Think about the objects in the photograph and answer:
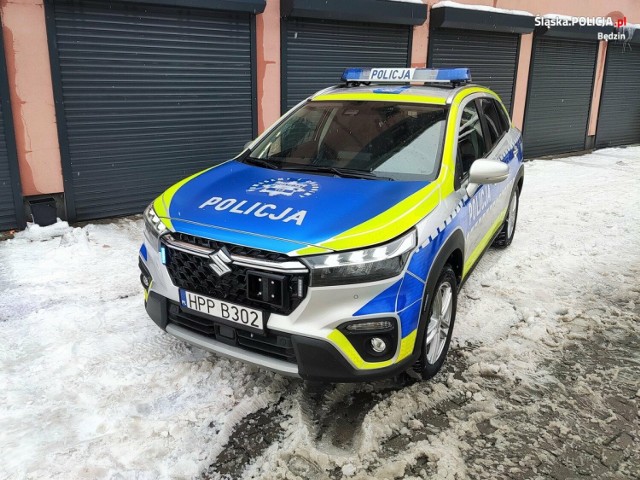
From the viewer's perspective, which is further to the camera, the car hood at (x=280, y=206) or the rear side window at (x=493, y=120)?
the rear side window at (x=493, y=120)

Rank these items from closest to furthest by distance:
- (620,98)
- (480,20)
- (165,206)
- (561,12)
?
(165,206) → (480,20) → (561,12) → (620,98)

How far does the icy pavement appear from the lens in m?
2.79

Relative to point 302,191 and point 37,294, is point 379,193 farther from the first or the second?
point 37,294

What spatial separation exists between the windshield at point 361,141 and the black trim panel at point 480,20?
6.21 metres

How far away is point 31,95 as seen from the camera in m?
6.07

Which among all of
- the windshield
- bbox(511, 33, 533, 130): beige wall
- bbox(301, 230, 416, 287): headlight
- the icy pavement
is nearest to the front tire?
the icy pavement

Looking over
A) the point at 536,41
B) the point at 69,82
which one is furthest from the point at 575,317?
the point at 536,41

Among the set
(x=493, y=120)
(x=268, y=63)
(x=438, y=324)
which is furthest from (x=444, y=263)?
(x=268, y=63)

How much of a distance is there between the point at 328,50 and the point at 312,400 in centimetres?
660

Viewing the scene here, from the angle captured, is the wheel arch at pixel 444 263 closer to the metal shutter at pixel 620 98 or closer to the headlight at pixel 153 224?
the headlight at pixel 153 224

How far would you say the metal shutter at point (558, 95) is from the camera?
12047mm

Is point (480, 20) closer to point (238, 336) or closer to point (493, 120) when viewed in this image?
point (493, 120)

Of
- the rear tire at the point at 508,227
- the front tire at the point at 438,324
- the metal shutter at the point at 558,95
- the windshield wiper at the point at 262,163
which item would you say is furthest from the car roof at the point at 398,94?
the metal shutter at the point at 558,95

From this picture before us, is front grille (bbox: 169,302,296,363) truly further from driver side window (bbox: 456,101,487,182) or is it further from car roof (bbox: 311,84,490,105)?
car roof (bbox: 311,84,490,105)
